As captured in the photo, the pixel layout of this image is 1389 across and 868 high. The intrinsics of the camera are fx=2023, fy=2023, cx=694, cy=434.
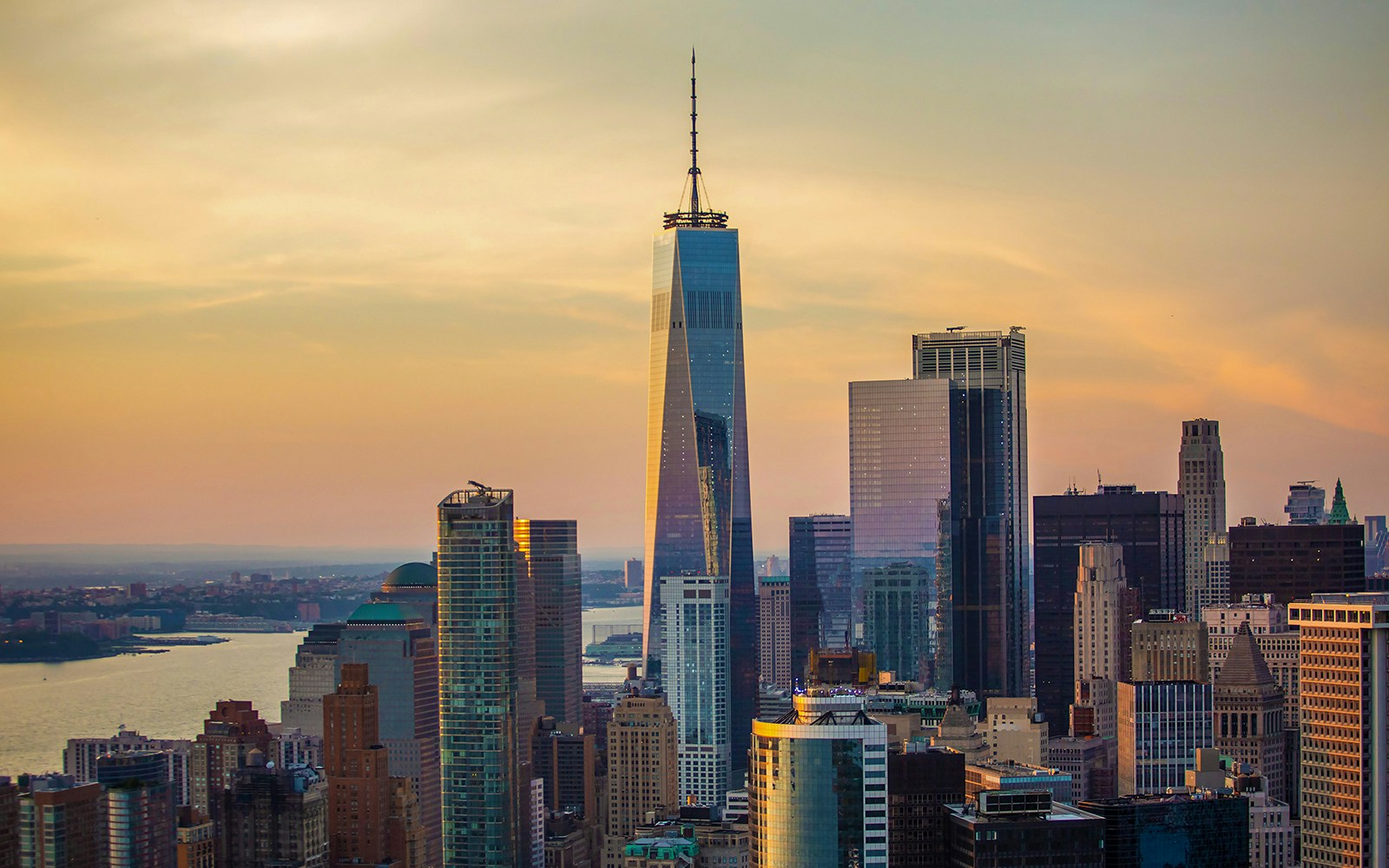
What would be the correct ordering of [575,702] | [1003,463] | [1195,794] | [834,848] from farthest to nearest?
[1003,463], [575,702], [1195,794], [834,848]

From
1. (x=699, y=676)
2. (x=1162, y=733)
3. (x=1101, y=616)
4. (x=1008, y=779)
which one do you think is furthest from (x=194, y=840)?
(x=1101, y=616)

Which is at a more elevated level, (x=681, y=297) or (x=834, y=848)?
(x=681, y=297)

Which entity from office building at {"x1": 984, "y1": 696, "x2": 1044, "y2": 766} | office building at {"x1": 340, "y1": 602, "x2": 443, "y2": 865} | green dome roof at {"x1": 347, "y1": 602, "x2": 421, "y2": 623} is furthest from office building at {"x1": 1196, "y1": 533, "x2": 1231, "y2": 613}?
office building at {"x1": 340, "y1": 602, "x2": 443, "y2": 865}

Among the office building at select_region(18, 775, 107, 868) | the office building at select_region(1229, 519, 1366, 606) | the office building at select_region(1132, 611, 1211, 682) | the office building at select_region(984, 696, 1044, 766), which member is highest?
the office building at select_region(1229, 519, 1366, 606)

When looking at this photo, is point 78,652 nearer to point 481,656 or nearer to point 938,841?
point 938,841

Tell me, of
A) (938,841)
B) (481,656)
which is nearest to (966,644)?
(481,656)

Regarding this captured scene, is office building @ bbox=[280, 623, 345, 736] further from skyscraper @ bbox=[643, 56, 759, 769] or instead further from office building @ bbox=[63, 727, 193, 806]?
skyscraper @ bbox=[643, 56, 759, 769]
